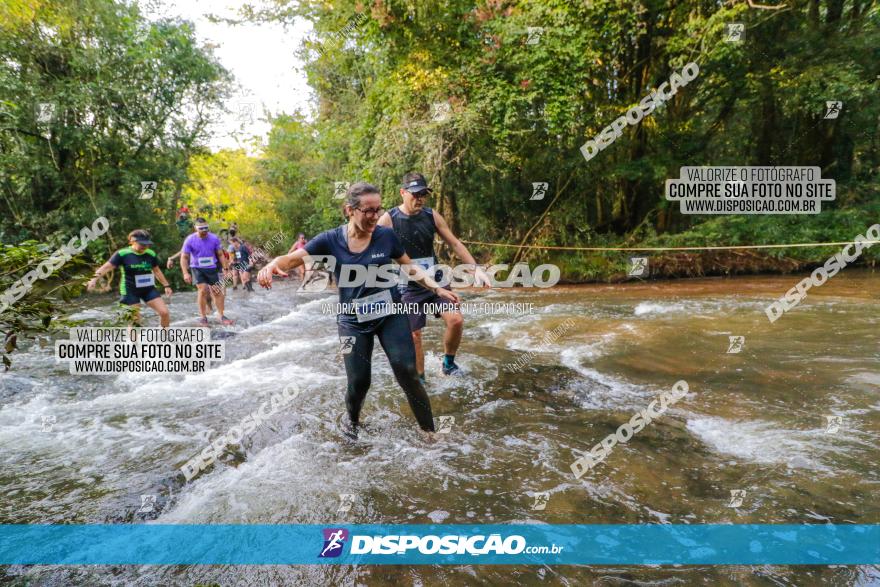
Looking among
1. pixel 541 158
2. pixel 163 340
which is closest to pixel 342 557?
pixel 163 340

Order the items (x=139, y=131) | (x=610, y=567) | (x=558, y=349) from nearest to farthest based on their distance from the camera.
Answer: (x=610, y=567) < (x=558, y=349) < (x=139, y=131)

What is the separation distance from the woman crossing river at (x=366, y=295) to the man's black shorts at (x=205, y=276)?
6387 millimetres

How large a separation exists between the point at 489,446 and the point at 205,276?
7.57 metres

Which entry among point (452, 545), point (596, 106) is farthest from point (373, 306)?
point (596, 106)

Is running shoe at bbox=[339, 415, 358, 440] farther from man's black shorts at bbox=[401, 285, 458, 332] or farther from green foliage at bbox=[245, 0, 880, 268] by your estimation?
green foliage at bbox=[245, 0, 880, 268]

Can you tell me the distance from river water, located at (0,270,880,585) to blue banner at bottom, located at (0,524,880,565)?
70 mm

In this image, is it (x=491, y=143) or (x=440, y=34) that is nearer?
(x=440, y=34)

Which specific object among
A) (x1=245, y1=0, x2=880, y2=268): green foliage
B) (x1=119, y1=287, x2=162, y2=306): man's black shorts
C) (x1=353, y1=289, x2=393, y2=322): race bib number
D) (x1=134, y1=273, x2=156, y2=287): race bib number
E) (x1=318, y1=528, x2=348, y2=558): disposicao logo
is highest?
(x1=245, y1=0, x2=880, y2=268): green foliage

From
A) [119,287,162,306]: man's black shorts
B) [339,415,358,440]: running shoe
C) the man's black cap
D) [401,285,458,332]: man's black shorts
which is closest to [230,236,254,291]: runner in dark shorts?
[119,287,162,306]: man's black shorts

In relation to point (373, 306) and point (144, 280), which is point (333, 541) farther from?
point (144, 280)

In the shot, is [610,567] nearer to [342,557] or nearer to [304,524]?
[342,557]

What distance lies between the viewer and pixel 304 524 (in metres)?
2.89

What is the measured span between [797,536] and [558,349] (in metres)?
4.16

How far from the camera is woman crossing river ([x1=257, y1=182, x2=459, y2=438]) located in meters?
3.53
